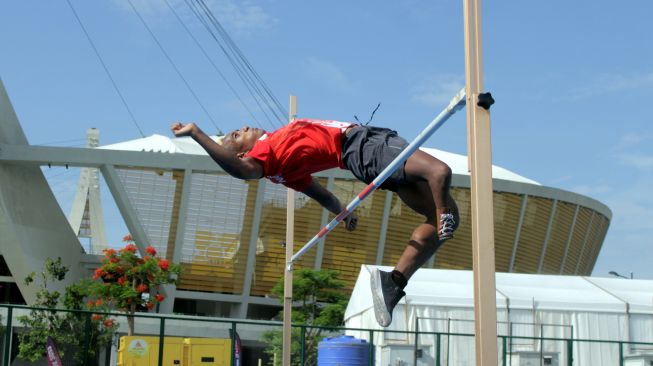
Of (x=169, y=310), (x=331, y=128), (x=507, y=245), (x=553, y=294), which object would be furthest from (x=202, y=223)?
(x=331, y=128)

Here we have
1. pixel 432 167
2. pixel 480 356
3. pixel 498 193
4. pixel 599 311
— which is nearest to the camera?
pixel 480 356

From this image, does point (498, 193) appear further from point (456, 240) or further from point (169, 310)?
point (169, 310)

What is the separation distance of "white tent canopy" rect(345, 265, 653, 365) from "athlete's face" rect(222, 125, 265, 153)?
9906mm

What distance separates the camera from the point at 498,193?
99.2ft

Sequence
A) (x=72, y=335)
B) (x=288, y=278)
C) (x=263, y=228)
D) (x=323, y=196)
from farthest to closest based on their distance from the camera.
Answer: (x=263, y=228) → (x=72, y=335) → (x=288, y=278) → (x=323, y=196)

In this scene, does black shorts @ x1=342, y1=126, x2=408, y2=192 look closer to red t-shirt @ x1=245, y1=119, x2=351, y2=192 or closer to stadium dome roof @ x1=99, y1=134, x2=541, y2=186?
red t-shirt @ x1=245, y1=119, x2=351, y2=192

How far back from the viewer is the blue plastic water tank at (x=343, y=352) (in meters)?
10.7

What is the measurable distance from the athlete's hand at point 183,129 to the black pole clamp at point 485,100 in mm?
1632

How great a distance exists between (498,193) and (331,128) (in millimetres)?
26706

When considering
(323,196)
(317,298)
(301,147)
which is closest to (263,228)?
(317,298)

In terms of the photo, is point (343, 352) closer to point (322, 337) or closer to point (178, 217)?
point (322, 337)

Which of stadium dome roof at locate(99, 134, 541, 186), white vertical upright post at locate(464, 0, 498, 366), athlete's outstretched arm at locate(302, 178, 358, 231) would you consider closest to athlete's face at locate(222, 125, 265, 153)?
athlete's outstretched arm at locate(302, 178, 358, 231)

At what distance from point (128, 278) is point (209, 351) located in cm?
1243

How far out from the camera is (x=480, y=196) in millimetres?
3086
